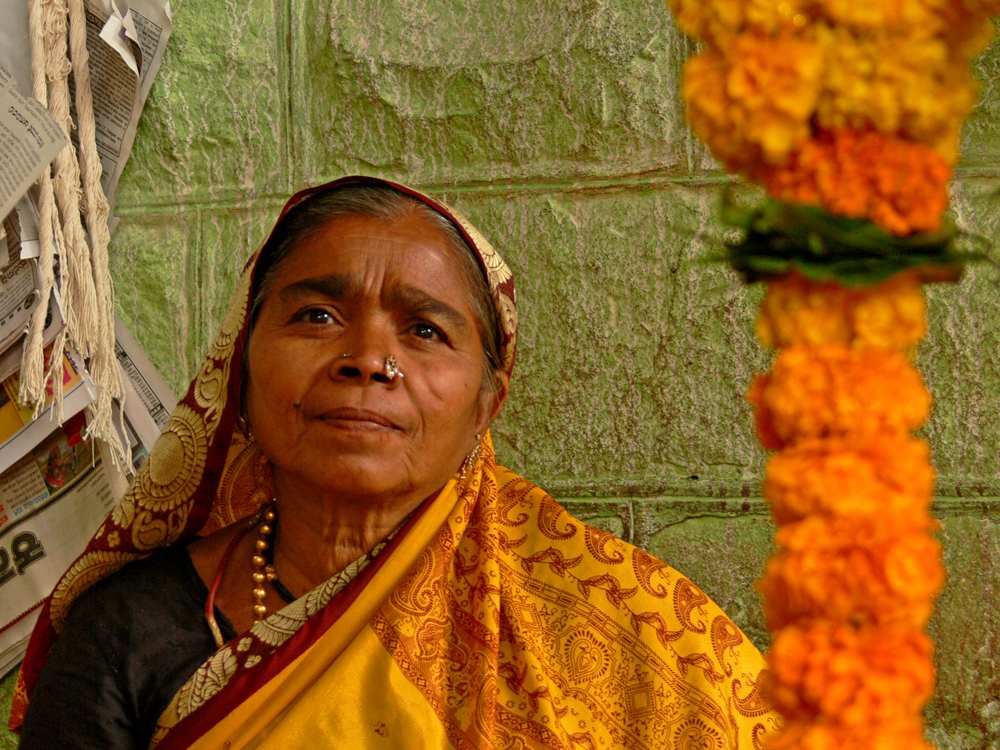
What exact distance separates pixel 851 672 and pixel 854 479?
0.15m

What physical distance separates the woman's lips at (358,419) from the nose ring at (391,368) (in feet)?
0.22

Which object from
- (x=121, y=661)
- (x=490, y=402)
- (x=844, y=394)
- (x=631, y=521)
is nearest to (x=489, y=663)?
(x=490, y=402)

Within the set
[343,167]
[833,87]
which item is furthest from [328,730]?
[343,167]

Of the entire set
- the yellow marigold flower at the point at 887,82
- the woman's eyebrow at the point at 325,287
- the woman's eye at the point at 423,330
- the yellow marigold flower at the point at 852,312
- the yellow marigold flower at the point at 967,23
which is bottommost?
the yellow marigold flower at the point at 852,312

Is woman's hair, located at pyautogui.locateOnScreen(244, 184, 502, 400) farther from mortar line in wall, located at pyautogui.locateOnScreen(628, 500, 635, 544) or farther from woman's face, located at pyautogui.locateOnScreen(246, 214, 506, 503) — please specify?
mortar line in wall, located at pyautogui.locateOnScreen(628, 500, 635, 544)

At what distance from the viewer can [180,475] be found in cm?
149

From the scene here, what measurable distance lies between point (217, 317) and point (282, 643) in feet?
3.19

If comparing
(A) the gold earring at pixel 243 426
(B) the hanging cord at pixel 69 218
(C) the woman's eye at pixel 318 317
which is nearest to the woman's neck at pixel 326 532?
(A) the gold earring at pixel 243 426

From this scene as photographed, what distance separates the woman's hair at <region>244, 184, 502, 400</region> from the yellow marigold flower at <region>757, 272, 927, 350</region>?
2.80ft

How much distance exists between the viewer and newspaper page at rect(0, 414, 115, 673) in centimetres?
194

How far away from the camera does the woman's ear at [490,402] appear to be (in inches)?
60.7

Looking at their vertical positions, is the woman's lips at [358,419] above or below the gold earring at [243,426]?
above

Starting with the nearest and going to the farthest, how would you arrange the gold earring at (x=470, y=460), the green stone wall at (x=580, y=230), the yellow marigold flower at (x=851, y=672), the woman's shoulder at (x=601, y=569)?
the yellow marigold flower at (x=851, y=672), the woman's shoulder at (x=601, y=569), the gold earring at (x=470, y=460), the green stone wall at (x=580, y=230)

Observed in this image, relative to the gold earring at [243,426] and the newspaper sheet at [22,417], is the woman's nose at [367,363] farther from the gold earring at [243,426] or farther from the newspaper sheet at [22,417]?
the newspaper sheet at [22,417]
